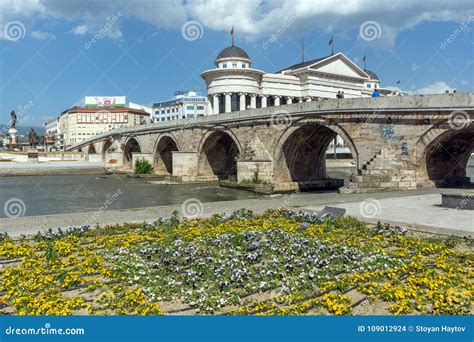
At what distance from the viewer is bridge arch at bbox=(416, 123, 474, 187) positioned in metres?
17.5

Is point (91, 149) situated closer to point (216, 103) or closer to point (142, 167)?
point (216, 103)

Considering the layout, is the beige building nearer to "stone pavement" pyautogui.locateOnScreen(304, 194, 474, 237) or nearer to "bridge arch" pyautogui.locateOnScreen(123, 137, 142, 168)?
"bridge arch" pyautogui.locateOnScreen(123, 137, 142, 168)

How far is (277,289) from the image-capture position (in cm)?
529

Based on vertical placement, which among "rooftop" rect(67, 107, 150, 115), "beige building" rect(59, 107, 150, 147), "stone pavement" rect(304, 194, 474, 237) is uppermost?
"rooftop" rect(67, 107, 150, 115)

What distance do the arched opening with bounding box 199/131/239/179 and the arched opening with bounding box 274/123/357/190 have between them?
7929mm

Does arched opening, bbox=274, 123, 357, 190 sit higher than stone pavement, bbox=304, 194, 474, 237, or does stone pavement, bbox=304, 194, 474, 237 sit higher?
arched opening, bbox=274, 123, 357, 190

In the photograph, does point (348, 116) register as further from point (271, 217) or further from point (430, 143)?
point (271, 217)

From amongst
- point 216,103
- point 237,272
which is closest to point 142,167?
point 216,103

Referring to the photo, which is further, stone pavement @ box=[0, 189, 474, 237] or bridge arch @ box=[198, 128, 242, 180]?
bridge arch @ box=[198, 128, 242, 180]

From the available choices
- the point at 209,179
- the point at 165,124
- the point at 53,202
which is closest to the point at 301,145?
the point at 209,179

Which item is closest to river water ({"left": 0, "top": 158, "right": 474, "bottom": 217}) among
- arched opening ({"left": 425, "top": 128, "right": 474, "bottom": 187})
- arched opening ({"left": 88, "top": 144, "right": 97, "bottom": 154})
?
arched opening ({"left": 425, "top": 128, "right": 474, "bottom": 187})

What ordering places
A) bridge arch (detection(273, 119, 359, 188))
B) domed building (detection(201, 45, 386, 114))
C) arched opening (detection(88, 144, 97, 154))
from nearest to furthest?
bridge arch (detection(273, 119, 359, 188)), domed building (detection(201, 45, 386, 114)), arched opening (detection(88, 144, 97, 154))

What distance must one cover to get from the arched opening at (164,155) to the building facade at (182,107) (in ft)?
149

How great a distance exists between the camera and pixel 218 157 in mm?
34656
